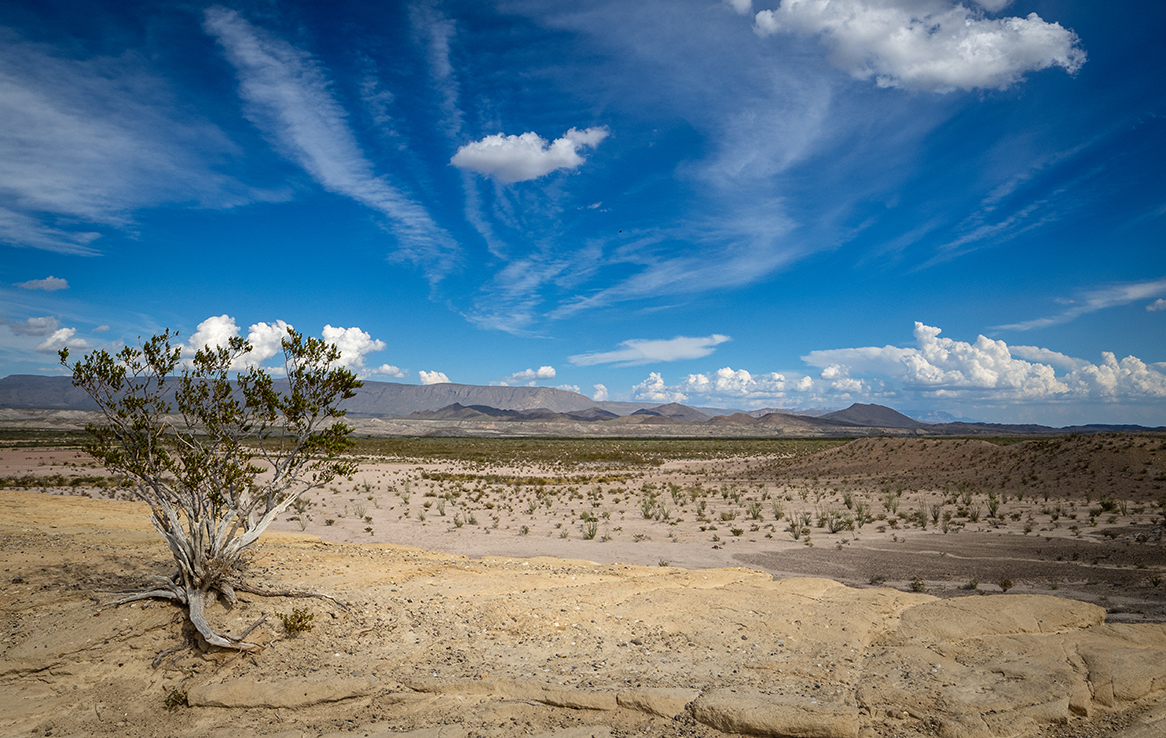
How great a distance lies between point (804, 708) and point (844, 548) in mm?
12667

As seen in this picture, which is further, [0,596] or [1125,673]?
[0,596]

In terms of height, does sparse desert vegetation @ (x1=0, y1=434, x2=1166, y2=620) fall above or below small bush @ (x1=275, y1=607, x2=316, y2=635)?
below

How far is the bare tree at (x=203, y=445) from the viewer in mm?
7348

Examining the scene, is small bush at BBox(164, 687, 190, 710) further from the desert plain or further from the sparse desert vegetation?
the sparse desert vegetation

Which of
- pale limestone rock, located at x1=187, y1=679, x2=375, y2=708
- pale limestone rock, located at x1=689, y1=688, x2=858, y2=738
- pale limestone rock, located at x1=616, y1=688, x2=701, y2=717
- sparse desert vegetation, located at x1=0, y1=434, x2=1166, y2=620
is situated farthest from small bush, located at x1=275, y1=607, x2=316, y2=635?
pale limestone rock, located at x1=689, y1=688, x2=858, y2=738

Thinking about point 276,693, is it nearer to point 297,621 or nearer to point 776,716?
point 297,621

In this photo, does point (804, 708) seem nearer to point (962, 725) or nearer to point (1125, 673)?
point (962, 725)

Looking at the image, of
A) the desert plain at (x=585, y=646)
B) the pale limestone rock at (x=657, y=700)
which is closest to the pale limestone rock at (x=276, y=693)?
the desert plain at (x=585, y=646)

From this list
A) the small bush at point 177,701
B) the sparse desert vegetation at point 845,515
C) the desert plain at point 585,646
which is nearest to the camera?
the desert plain at point 585,646

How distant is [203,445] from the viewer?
26.5 ft

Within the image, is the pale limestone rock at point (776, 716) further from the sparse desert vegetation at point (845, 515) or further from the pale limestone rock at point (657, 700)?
the sparse desert vegetation at point (845, 515)

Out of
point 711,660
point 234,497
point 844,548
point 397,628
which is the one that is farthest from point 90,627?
point 844,548

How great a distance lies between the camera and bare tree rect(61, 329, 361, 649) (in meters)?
7.35

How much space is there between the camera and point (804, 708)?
5512 millimetres
